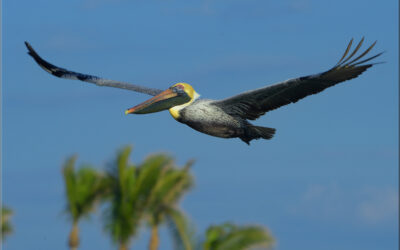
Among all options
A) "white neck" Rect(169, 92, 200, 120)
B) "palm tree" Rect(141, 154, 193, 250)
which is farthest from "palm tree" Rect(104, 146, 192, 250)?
"white neck" Rect(169, 92, 200, 120)

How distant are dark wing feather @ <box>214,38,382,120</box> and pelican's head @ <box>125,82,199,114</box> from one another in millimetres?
682

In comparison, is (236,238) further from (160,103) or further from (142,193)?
(160,103)

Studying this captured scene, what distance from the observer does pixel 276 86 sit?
15000 millimetres

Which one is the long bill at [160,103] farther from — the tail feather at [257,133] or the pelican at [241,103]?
the tail feather at [257,133]

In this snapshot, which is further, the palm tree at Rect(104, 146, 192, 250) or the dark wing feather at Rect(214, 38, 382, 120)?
the palm tree at Rect(104, 146, 192, 250)

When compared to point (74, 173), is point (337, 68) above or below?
below

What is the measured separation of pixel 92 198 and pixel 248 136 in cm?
1333

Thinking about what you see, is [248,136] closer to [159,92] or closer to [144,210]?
[159,92]

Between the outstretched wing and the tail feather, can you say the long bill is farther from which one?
the outstretched wing

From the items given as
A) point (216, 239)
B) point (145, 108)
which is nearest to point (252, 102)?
point (145, 108)

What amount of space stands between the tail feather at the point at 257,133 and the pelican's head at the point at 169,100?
1.02 m

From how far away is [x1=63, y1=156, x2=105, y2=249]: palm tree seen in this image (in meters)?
28.0

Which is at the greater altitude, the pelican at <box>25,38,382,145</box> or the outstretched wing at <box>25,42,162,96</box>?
the outstretched wing at <box>25,42,162,96</box>

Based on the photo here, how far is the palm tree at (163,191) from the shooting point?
26906mm
